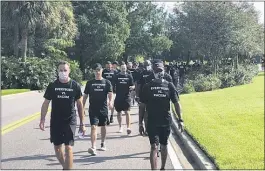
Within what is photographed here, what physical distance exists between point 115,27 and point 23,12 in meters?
19.2

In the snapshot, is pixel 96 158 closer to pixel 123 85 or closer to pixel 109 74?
pixel 123 85

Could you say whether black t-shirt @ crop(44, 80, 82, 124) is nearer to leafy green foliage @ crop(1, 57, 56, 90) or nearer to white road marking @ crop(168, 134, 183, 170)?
white road marking @ crop(168, 134, 183, 170)

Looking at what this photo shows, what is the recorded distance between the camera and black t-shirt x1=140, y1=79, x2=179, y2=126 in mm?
7332

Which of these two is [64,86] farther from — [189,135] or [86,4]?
[86,4]

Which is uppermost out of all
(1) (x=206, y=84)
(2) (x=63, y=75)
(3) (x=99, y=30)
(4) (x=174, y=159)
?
(3) (x=99, y=30)

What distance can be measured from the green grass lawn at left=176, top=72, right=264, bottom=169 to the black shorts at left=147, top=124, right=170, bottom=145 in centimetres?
113

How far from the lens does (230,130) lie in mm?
11641

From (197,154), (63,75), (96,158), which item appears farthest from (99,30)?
(63,75)

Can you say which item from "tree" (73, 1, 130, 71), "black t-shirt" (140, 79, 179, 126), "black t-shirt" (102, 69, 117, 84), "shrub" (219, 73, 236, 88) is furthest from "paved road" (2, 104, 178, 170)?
"tree" (73, 1, 130, 71)

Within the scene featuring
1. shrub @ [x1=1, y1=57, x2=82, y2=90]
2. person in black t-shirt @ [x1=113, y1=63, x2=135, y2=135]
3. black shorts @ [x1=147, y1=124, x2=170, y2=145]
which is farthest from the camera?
shrub @ [x1=1, y1=57, x2=82, y2=90]

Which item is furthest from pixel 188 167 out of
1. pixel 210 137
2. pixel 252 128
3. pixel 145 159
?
pixel 252 128

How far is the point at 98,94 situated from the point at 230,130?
4.04 m

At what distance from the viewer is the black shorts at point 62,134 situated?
714cm

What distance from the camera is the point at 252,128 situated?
1198 cm
